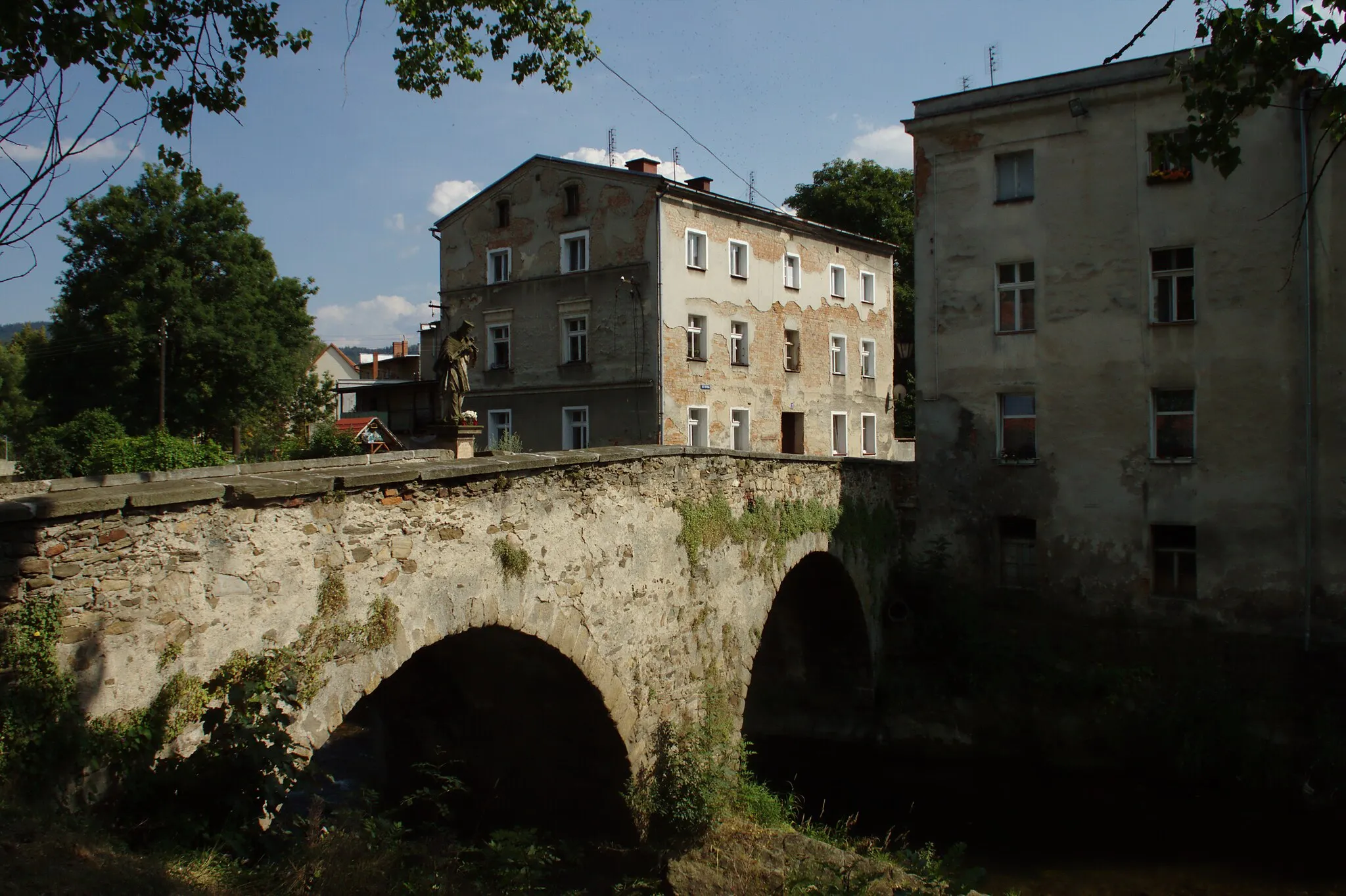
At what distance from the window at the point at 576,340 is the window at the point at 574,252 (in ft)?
4.12

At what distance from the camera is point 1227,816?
13547 millimetres

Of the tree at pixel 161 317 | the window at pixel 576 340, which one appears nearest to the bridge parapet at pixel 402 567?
the window at pixel 576 340

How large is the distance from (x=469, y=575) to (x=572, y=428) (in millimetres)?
17554

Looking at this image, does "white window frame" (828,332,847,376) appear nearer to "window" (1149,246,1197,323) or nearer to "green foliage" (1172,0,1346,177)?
"window" (1149,246,1197,323)

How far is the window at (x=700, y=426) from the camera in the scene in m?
24.7

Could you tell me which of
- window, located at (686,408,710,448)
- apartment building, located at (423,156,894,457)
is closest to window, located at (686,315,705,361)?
apartment building, located at (423,156,894,457)

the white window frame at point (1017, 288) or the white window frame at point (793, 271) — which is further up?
the white window frame at point (793, 271)

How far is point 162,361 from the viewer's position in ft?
92.6

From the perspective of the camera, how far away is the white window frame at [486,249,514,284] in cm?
2603

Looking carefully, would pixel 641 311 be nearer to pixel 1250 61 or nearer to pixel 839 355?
pixel 839 355

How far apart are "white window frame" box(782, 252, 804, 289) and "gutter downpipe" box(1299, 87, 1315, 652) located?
13909 millimetres

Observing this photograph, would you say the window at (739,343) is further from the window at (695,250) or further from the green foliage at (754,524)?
the green foliage at (754,524)

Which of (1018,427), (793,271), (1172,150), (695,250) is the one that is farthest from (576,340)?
(1172,150)

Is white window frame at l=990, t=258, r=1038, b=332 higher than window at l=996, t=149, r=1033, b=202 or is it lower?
lower
